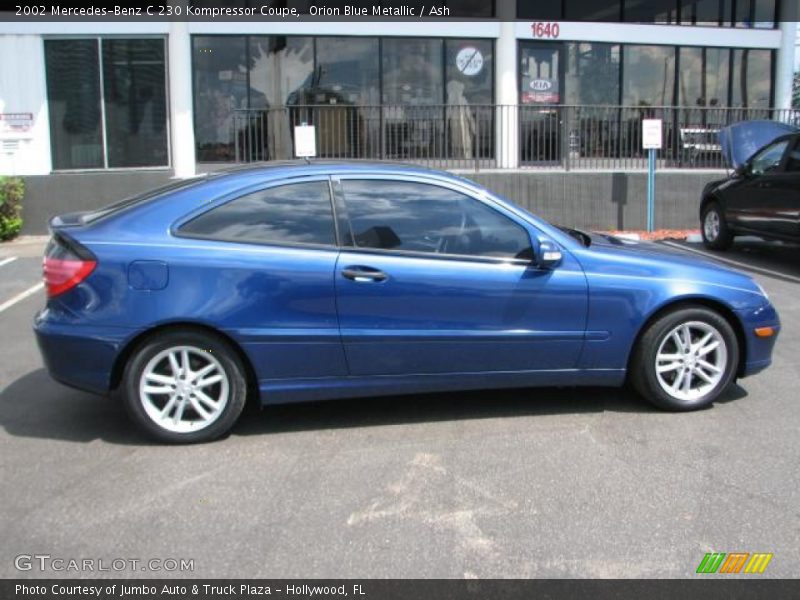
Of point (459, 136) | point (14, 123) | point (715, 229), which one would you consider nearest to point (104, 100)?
point (14, 123)

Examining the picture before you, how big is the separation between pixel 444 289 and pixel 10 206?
11.1 meters

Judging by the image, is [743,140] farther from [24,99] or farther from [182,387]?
[24,99]

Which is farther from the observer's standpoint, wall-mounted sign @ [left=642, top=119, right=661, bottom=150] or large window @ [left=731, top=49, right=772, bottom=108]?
large window @ [left=731, top=49, right=772, bottom=108]

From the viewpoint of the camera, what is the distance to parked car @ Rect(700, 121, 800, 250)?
9898 mm

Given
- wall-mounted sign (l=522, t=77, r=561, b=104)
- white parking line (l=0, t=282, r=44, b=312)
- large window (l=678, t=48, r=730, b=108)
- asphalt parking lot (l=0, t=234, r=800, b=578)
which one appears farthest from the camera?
large window (l=678, t=48, r=730, b=108)

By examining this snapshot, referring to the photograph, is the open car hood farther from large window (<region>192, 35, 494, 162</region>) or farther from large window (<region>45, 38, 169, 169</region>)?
large window (<region>45, 38, 169, 169</region>)

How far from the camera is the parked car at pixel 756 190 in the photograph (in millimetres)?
9898

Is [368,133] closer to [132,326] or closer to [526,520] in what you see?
[132,326]

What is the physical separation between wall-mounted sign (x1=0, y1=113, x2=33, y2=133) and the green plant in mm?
1016

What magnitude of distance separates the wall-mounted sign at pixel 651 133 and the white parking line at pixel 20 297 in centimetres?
932

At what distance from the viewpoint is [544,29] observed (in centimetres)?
1575

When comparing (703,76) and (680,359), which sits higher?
(703,76)

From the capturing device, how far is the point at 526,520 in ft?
11.7
